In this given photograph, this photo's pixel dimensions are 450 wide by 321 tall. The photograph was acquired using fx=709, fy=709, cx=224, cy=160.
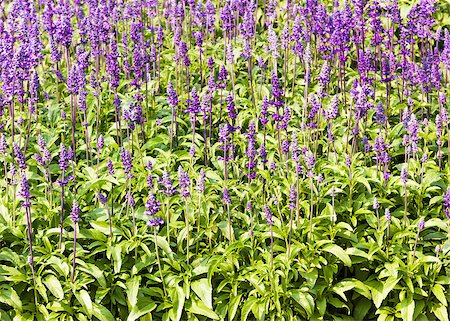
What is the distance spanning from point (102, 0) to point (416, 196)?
437cm

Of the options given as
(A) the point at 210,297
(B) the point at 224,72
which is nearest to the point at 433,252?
(A) the point at 210,297

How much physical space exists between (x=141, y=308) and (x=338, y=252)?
1620 millimetres

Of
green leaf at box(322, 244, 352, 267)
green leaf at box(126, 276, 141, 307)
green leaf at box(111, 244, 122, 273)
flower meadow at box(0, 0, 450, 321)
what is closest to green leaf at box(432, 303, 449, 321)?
flower meadow at box(0, 0, 450, 321)

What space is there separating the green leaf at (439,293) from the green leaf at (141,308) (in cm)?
220

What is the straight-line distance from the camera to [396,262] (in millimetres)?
5703

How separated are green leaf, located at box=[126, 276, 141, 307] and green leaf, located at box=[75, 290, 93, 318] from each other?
299 millimetres

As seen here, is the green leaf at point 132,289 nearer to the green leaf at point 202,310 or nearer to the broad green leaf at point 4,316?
the green leaf at point 202,310

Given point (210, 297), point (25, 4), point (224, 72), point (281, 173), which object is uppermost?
point (25, 4)

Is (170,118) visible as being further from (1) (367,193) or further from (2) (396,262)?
(2) (396,262)

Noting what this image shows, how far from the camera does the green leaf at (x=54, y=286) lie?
5.37m

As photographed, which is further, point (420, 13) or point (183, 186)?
point (420, 13)

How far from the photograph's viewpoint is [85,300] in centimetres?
541

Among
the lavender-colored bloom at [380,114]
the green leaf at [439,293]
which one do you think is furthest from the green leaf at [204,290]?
the lavender-colored bloom at [380,114]

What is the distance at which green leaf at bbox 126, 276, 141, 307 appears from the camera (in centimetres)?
547
